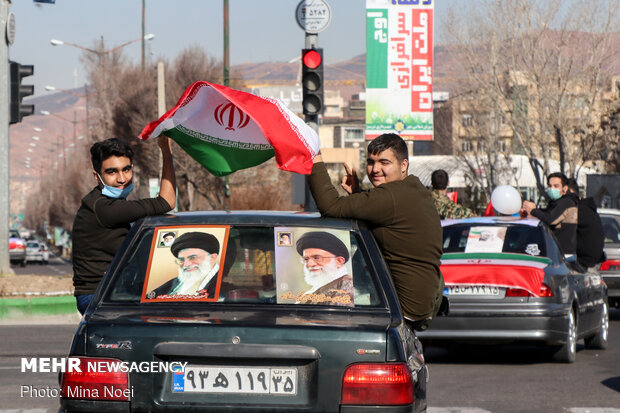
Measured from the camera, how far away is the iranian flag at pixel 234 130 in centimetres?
616

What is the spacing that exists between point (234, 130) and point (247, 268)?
1497 millimetres

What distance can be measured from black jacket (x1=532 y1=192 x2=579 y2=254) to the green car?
7.79 m

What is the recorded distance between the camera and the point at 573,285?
11.4 metres

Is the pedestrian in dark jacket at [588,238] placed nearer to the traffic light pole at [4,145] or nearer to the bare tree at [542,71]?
the traffic light pole at [4,145]

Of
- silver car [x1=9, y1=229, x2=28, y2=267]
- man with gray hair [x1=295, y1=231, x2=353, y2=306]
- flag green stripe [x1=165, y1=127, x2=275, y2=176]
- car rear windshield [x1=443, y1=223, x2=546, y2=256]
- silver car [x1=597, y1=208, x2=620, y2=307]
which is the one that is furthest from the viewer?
silver car [x1=9, y1=229, x2=28, y2=267]

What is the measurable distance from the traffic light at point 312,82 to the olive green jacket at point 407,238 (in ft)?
33.4

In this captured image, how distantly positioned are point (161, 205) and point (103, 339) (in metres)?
1.35

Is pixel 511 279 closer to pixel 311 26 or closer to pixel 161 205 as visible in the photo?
pixel 161 205

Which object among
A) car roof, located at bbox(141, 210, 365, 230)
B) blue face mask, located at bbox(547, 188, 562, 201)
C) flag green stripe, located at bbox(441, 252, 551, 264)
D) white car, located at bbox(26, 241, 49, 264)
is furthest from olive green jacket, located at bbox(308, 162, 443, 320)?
white car, located at bbox(26, 241, 49, 264)

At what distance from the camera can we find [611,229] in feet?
57.6

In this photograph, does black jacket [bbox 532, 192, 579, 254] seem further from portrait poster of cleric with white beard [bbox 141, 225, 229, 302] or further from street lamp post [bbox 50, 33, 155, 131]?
street lamp post [bbox 50, 33, 155, 131]

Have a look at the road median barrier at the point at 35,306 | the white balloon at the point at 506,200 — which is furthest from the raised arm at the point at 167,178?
the road median barrier at the point at 35,306

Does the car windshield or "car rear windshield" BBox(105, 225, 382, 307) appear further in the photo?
the car windshield

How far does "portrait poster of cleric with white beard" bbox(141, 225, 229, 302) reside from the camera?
5.24 m
